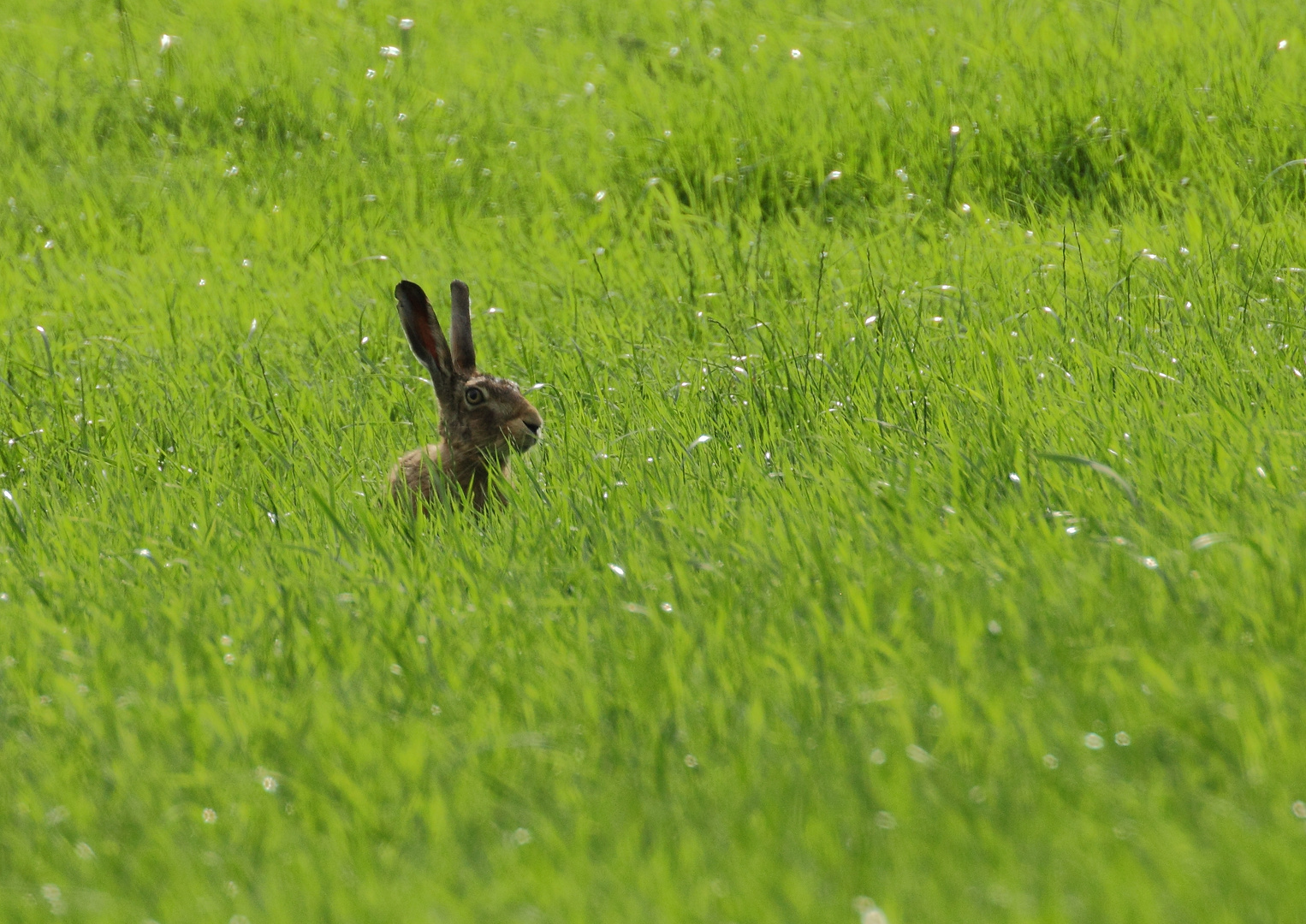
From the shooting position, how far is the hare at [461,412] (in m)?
4.94

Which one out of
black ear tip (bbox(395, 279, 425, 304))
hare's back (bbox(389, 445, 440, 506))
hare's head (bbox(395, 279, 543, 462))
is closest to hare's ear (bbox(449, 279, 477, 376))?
hare's head (bbox(395, 279, 543, 462))

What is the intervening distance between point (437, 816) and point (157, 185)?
7774 mm

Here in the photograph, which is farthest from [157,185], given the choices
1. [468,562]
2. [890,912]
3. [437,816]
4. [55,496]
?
[890,912]

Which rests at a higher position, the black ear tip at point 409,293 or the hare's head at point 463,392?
the black ear tip at point 409,293

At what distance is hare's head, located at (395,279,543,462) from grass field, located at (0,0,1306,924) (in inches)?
6.0

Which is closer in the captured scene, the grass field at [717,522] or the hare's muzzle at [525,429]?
the grass field at [717,522]

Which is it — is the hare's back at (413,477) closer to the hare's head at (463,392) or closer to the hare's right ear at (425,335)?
the hare's head at (463,392)

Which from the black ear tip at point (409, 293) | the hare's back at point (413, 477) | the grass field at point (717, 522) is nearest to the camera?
the grass field at point (717, 522)

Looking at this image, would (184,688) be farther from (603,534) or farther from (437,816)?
(603,534)

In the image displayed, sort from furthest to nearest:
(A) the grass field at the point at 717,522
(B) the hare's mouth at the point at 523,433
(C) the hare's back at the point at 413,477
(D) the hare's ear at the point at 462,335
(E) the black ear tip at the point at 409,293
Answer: (D) the hare's ear at the point at 462,335
(E) the black ear tip at the point at 409,293
(B) the hare's mouth at the point at 523,433
(C) the hare's back at the point at 413,477
(A) the grass field at the point at 717,522

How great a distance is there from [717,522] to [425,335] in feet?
6.26

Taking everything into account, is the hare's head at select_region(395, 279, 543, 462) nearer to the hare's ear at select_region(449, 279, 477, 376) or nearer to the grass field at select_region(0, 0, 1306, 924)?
the hare's ear at select_region(449, 279, 477, 376)

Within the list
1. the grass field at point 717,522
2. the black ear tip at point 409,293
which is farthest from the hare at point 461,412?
the grass field at point 717,522

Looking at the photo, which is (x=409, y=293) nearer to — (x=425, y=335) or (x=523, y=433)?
(x=425, y=335)
